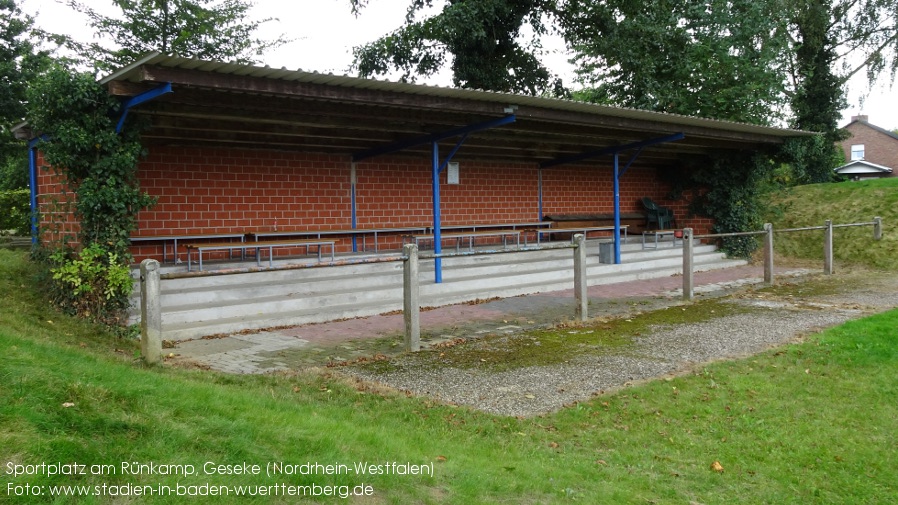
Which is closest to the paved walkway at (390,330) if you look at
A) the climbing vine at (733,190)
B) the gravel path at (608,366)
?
Answer: the gravel path at (608,366)

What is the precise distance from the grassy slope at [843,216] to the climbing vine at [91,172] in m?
15.7

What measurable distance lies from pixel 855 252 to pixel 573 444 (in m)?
15.4

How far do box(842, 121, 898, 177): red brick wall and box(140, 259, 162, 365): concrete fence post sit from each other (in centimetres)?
4803

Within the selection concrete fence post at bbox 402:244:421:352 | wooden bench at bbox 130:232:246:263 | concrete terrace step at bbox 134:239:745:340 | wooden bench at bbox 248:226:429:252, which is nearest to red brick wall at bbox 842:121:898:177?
concrete terrace step at bbox 134:239:745:340

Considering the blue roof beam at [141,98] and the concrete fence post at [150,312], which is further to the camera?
the blue roof beam at [141,98]

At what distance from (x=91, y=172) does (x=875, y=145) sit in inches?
1995

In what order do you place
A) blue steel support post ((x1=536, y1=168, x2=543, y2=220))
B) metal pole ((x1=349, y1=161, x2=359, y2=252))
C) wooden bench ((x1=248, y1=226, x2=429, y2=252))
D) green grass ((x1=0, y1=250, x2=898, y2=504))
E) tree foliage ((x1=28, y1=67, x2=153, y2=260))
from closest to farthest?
green grass ((x1=0, y1=250, x2=898, y2=504)) → tree foliage ((x1=28, y1=67, x2=153, y2=260)) → wooden bench ((x1=248, y1=226, x2=429, y2=252)) → metal pole ((x1=349, y1=161, x2=359, y2=252)) → blue steel support post ((x1=536, y1=168, x2=543, y2=220))

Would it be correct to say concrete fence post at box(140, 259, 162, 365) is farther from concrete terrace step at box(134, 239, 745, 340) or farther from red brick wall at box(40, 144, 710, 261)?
red brick wall at box(40, 144, 710, 261)

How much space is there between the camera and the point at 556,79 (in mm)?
23828

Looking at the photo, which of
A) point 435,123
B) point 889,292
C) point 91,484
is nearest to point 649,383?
point 91,484

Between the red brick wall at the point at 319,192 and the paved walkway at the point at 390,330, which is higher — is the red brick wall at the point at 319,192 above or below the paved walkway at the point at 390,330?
above

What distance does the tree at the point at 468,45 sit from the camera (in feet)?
64.6

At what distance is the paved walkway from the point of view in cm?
660

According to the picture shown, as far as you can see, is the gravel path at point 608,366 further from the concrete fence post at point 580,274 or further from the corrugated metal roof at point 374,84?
the corrugated metal roof at point 374,84
